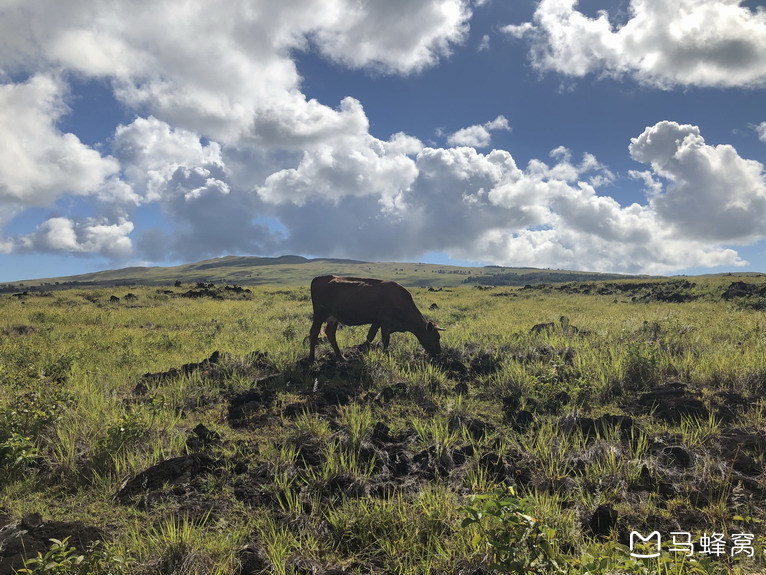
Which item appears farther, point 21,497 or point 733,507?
point 21,497

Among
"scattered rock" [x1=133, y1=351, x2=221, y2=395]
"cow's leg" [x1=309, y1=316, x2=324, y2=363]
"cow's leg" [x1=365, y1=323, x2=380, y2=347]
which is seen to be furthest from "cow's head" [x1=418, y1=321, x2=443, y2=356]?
"scattered rock" [x1=133, y1=351, x2=221, y2=395]

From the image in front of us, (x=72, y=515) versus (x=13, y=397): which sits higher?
(x=13, y=397)

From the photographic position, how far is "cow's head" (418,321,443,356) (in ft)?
40.4

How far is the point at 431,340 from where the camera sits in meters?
12.5

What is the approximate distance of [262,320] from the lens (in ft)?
66.8

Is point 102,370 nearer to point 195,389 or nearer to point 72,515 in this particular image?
point 195,389

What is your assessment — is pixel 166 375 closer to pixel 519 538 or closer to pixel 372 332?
pixel 372 332

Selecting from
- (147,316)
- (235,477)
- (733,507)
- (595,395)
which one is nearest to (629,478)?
(733,507)

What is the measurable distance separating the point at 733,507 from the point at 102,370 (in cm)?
1160

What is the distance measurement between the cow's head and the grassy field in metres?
1.33

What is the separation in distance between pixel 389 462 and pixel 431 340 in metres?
6.96

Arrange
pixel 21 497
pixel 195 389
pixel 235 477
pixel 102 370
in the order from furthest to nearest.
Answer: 1. pixel 102 370
2. pixel 195 389
3. pixel 235 477
4. pixel 21 497

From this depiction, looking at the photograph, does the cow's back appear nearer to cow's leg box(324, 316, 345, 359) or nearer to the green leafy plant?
cow's leg box(324, 316, 345, 359)

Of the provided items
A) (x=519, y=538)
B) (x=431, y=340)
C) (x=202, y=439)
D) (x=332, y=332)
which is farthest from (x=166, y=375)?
(x=519, y=538)
